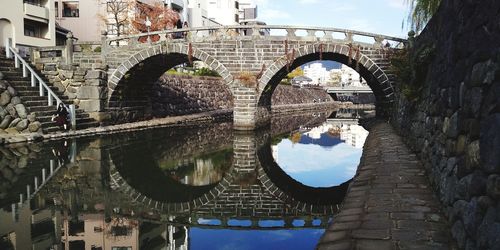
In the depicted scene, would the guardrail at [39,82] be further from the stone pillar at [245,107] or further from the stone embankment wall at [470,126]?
the stone embankment wall at [470,126]

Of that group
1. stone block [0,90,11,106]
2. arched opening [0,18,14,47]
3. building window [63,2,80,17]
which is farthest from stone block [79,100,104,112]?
building window [63,2,80,17]

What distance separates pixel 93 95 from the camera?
21.4m

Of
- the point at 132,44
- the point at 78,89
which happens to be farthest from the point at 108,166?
the point at 132,44

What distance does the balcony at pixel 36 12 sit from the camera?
107 feet

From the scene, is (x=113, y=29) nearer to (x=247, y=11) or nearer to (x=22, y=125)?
(x=22, y=125)

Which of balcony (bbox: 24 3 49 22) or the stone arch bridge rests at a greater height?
balcony (bbox: 24 3 49 22)

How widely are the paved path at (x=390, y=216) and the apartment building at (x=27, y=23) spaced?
101 feet

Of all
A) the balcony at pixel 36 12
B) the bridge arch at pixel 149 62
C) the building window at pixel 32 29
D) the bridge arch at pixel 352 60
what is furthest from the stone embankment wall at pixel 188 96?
the building window at pixel 32 29

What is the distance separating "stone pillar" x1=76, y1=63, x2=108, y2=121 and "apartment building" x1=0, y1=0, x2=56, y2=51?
12432 millimetres

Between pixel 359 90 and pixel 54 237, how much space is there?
190ft

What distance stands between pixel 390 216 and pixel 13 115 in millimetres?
15650

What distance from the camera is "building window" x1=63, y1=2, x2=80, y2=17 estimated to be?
41344 mm

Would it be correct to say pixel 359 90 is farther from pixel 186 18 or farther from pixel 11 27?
pixel 11 27

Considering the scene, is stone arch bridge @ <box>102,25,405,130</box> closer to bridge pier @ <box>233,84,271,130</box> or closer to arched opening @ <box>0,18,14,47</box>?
bridge pier @ <box>233,84,271,130</box>
